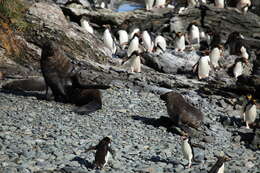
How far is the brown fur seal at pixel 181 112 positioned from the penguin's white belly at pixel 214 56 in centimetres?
621

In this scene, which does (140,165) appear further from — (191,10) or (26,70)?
(191,10)

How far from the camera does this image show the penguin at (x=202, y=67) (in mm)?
14227

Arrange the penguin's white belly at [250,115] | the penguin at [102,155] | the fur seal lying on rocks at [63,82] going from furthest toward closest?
the penguin's white belly at [250,115] → the fur seal lying on rocks at [63,82] → the penguin at [102,155]

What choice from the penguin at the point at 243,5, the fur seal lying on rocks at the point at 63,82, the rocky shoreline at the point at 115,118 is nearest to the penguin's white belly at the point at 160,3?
the penguin at the point at 243,5

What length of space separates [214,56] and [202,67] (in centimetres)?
191

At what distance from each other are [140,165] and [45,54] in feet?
12.6

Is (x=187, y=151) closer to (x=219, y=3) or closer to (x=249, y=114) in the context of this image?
(x=249, y=114)

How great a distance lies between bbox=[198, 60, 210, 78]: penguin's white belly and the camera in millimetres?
14211

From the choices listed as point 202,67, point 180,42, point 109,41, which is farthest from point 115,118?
point 180,42


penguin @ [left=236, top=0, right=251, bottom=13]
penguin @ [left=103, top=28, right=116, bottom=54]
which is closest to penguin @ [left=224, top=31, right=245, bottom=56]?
penguin @ [left=236, top=0, right=251, bottom=13]

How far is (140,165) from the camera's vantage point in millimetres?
7402

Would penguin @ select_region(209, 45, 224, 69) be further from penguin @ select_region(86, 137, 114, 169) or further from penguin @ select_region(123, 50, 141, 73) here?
penguin @ select_region(86, 137, 114, 169)

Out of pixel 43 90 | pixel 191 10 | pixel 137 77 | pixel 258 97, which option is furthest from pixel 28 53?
pixel 191 10

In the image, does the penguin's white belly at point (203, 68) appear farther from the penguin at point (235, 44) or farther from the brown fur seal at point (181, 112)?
the brown fur seal at point (181, 112)
